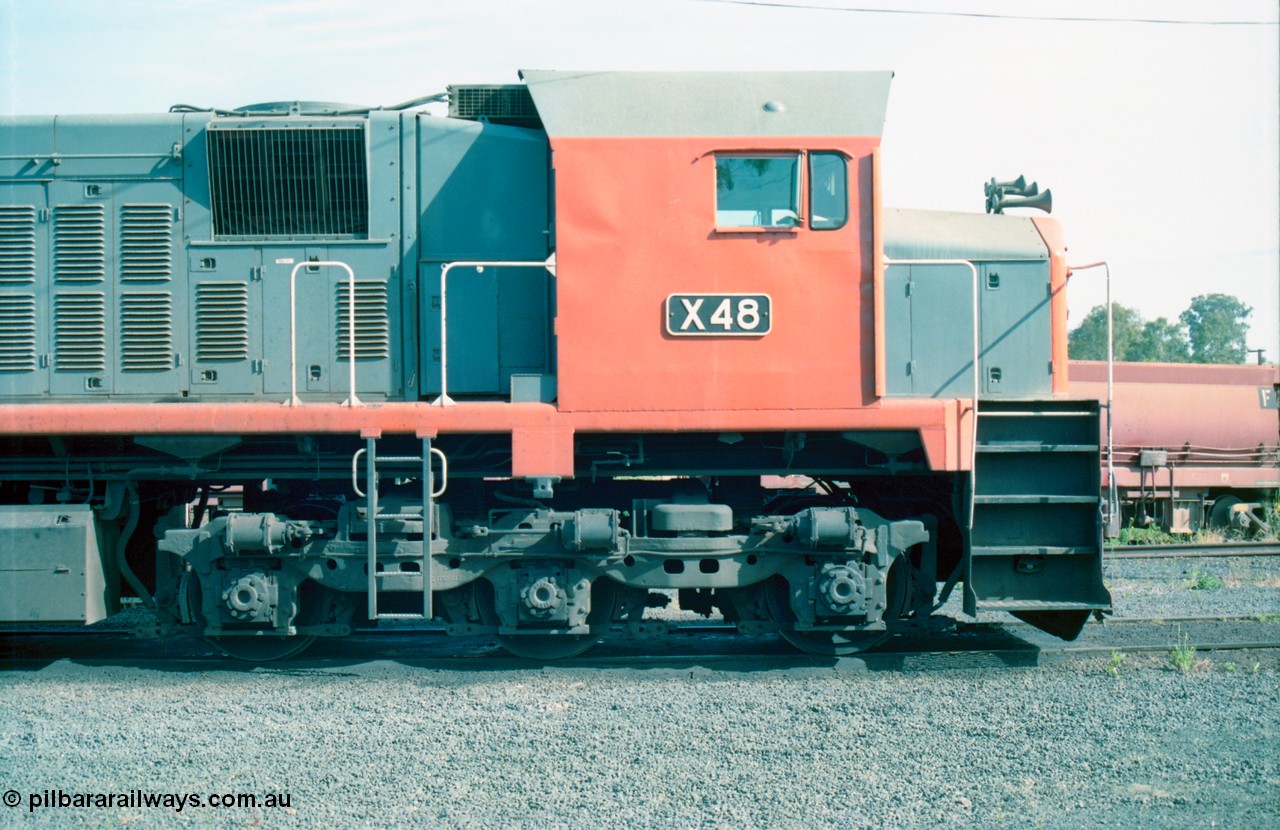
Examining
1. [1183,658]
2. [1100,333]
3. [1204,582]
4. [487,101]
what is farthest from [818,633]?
[1100,333]

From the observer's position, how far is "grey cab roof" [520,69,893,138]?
6.89m

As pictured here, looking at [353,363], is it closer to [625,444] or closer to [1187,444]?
[625,444]

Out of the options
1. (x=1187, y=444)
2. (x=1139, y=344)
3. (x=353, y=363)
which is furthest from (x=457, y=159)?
(x=1139, y=344)

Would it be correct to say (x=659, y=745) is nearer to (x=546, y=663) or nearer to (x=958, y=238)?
(x=546, y=663)

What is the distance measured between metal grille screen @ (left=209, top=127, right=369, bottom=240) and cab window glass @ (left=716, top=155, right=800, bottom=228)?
276cm

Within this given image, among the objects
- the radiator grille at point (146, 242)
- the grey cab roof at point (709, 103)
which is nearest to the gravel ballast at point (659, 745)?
the radiator grille at point (146, 242)

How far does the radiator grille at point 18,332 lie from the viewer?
768 cm

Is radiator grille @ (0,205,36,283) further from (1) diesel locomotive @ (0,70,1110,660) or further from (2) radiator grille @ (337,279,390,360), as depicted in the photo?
(2) radiator grille @ (337,279,390,360)

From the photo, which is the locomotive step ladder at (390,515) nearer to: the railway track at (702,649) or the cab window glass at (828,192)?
the railway track at (702,649)

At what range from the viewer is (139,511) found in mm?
7855

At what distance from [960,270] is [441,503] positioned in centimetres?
435

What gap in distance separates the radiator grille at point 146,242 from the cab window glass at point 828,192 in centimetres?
487

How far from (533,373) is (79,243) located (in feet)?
12.0

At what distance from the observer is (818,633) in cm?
760
